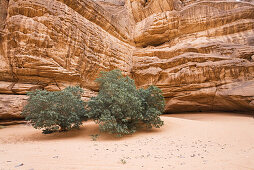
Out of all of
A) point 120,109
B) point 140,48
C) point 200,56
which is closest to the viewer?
point 120,109

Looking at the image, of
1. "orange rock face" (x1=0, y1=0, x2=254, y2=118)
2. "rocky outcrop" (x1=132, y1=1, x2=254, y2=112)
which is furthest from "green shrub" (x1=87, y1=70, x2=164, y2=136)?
"rocky outcrop" (x1=132, y1=1, x2=254, y2=112)

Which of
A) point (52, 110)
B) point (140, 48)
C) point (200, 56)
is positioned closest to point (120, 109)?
point (52, 110)

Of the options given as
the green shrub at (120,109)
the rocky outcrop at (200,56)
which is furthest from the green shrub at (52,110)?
the rocky outcrop at (200,56)

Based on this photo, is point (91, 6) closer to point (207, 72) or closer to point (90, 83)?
point (90, 83)

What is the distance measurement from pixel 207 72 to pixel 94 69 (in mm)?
11660

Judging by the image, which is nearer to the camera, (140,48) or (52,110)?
(52,110)

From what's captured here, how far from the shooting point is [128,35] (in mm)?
19906

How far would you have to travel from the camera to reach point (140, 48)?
802 inches

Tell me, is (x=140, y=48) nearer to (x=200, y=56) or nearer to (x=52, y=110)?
(x=200, y=56)

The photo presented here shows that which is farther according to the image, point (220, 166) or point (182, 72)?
point (182, 72)

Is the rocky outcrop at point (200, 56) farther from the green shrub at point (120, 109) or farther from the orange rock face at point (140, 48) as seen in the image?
the green shrub at point (120, 109)

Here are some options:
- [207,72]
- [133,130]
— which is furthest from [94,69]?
[207,72]

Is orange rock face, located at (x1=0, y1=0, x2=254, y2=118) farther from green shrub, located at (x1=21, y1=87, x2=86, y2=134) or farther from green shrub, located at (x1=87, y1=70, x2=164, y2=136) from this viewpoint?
green shrub, located at (x1=87, y1=70, x2=164, y2=136)

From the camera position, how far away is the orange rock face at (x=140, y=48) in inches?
410
